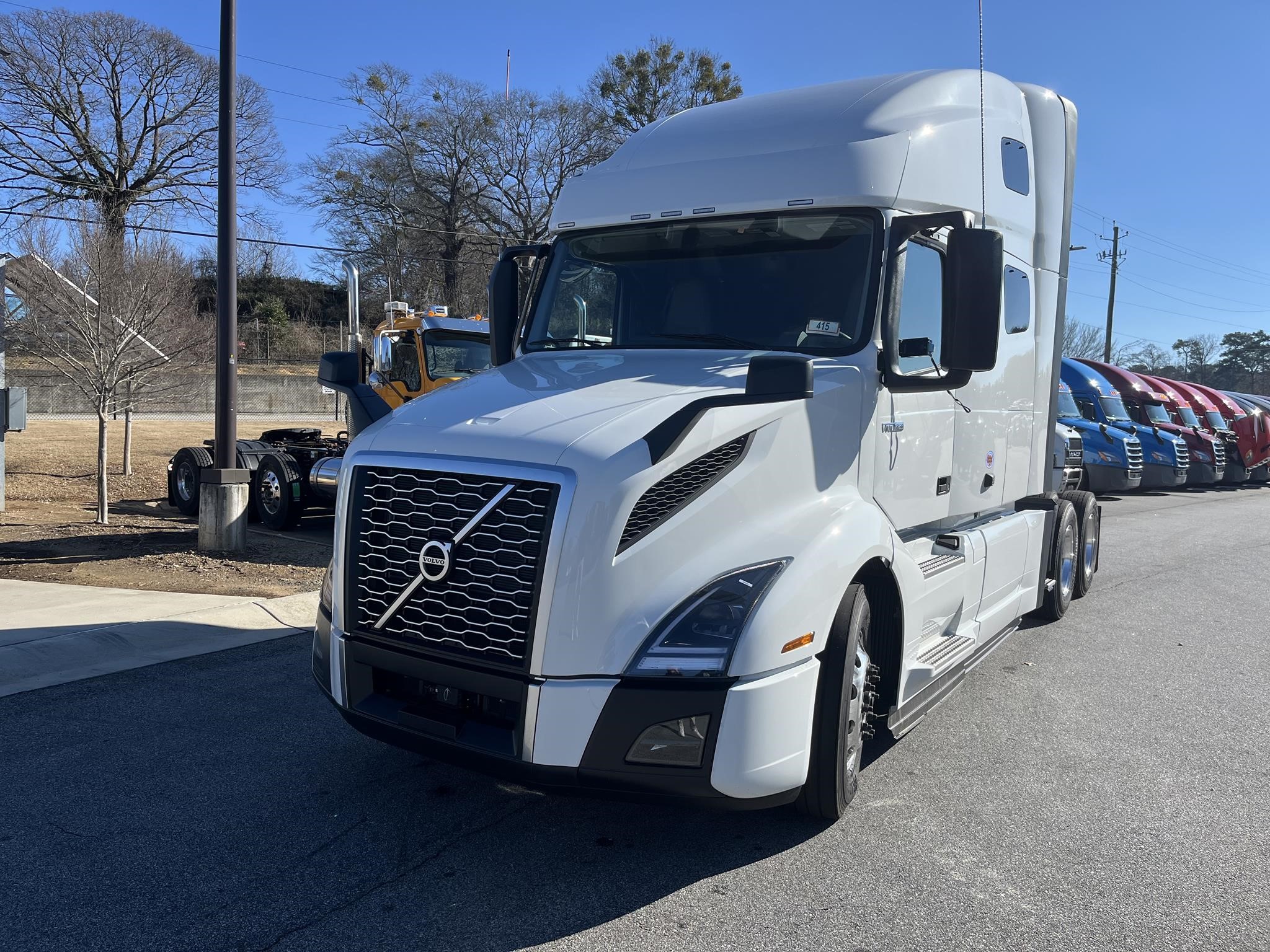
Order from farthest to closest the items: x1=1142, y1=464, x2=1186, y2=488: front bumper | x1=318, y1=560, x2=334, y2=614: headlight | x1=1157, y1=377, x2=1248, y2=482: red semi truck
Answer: x1=1157, y1=377, x2=1248, y2=482: red semi truck < x1=1142, y1=464, x2=1186, y2=488: front bumper < x1=318, y1=560, x2=334, y2=614: headlight

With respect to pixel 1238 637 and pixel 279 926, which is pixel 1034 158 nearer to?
pixel 1238 637

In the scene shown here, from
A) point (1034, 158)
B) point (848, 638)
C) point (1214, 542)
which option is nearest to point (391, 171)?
point (1214, 542)

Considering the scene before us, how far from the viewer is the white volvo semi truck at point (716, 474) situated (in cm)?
330

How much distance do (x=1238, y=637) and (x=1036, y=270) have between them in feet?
11.5

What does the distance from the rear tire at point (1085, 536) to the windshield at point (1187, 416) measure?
16.0 metres

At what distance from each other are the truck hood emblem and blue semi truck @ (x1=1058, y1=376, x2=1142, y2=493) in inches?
690

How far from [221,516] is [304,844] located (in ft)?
22.5

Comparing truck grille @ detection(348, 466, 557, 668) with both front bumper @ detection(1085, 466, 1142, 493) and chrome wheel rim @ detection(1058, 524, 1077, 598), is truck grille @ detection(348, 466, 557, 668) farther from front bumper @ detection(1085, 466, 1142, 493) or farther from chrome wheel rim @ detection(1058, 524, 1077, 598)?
front bumper @ detection(1085, 466, 1142, 493)

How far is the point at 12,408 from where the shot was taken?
12.4m

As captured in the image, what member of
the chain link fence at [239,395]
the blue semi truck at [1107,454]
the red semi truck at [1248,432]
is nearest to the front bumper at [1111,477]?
the blue semi truck at [1107,454]

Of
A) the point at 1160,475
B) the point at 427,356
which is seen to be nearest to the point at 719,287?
the point at 427,356

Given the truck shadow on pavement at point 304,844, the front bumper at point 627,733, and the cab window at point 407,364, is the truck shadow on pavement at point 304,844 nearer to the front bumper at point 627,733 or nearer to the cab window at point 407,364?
the front bumper at point 627,733

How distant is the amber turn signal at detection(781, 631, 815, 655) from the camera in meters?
3.38

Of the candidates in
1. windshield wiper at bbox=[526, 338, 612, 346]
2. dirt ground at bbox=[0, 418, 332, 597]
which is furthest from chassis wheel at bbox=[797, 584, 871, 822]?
dirt ground at bbox=[0, 418, 332, 597]
